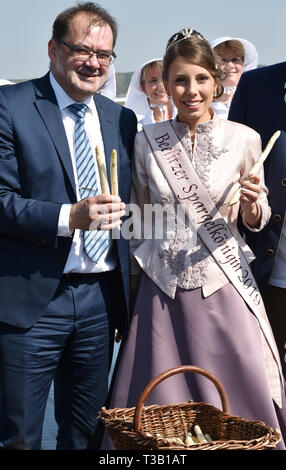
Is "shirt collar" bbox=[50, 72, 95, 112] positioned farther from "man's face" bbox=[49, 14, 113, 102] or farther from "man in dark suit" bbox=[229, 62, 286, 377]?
"man in dark suit" bbox=[229, 62, 286, 377]

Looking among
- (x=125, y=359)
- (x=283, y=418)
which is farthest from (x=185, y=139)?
(x=283, y=418)

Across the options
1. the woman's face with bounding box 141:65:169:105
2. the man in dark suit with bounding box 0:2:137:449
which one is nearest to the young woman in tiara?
the man in dark suit with bounding box 0:2:137:449

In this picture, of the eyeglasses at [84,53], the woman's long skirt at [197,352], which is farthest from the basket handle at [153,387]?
the eyeglasses at [84,53]

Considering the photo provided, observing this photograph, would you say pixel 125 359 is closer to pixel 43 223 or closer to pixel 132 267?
pixel 132 267

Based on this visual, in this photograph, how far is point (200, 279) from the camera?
348 centimetres

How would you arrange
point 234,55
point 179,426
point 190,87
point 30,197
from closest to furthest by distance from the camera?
1. point 179,426
2. point 30,197
3. point 190,87
4. point 234,55

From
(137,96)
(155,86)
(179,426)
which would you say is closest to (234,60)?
(155,86)

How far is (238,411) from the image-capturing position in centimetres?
349

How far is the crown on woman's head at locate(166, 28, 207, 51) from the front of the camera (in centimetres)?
355

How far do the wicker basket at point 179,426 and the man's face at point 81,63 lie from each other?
45.2 inches

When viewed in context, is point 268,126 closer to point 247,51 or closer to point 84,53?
A: point 84,53

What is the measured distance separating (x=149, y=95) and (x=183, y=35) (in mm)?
2490
